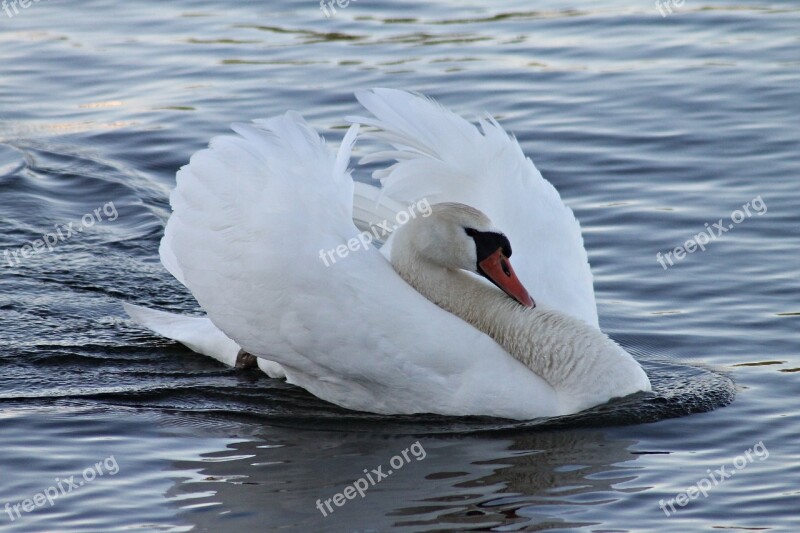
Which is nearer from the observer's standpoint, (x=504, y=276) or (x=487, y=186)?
(x=504, y=276)

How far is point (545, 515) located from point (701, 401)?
5.79 ft

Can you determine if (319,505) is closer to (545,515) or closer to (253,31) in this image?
(545,515)

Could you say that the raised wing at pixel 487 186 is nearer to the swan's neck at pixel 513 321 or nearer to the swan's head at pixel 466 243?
the swan's neck at pixel 513 321

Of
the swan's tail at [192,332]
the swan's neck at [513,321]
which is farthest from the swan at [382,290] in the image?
the swan's tail at [192,332]

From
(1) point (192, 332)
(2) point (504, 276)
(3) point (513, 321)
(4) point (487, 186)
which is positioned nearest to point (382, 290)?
(2) point (504, 276)

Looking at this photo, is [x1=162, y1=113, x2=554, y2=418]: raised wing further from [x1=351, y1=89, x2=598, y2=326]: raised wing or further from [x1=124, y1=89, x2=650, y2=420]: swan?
[x1=351, y1=89, x2=598, y2=326]: raised wing

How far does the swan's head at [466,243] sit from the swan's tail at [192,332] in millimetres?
1479

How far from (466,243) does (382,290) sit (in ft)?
2.03

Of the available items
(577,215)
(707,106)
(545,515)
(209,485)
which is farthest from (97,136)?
(545,515)

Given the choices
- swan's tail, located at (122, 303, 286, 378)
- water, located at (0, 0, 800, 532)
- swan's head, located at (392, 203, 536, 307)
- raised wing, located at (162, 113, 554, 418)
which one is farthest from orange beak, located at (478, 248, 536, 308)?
swan's tail, located at (122, 303, 286, 378)

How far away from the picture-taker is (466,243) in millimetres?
8188

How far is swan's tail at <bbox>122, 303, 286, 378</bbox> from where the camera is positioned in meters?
9.22

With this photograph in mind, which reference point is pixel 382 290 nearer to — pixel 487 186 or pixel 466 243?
pixel 466 243

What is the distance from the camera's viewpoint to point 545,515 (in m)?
6.91
